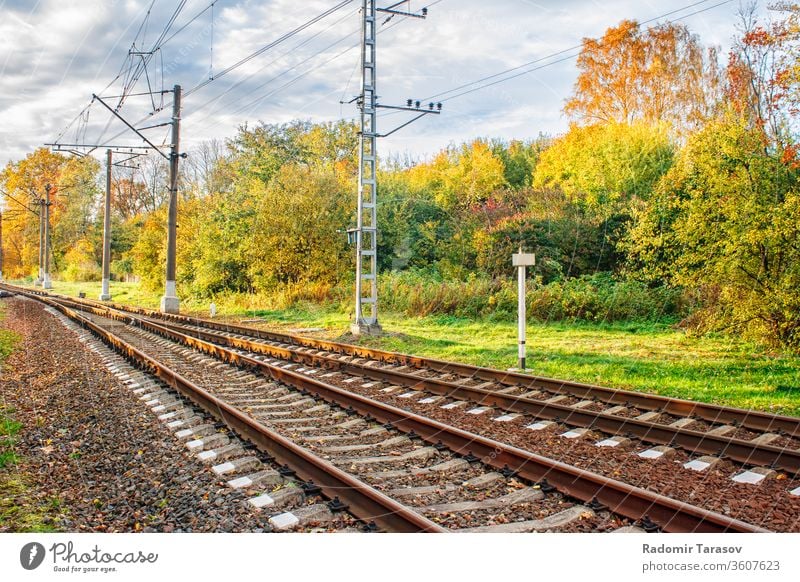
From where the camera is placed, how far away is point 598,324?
1786 centimetres

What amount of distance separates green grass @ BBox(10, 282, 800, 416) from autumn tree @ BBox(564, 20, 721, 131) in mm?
7361

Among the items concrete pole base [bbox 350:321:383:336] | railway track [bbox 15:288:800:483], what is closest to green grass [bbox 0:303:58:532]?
railway track [bbox 15:288:800:483]

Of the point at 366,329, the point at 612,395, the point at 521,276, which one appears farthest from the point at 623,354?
the point at 366,329

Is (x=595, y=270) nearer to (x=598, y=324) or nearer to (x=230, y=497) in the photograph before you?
(x=598, y=324)

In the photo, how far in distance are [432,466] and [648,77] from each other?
747 inches

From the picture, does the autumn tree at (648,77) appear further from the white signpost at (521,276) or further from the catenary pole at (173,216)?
the catenary pole at (173,216)

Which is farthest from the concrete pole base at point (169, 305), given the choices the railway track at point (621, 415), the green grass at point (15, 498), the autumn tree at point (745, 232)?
the autumn tree at point (745, 232)

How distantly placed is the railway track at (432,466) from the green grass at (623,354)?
4117mm

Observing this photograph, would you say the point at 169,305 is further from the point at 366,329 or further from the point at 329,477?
the point at 329,477

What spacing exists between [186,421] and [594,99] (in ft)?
69.6

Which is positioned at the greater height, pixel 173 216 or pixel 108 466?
pixel 173 216

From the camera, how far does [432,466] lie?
5.84m

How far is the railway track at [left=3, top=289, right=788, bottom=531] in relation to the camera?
444cm
